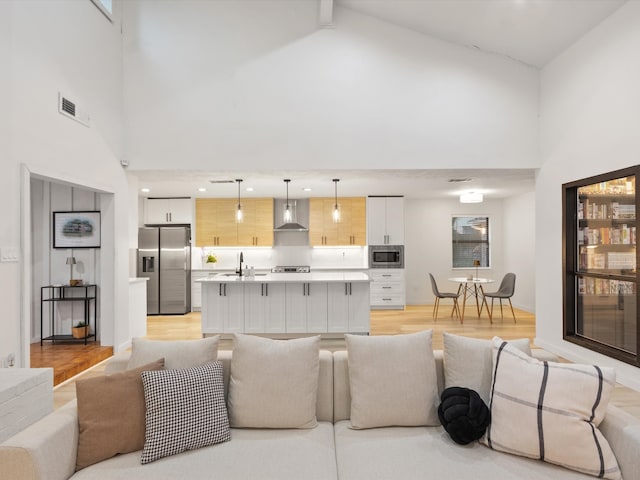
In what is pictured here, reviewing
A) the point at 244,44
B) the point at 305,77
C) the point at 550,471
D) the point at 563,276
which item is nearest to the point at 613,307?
the point at 563,276

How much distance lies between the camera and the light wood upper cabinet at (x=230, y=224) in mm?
8570

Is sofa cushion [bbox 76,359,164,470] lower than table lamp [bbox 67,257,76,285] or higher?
lower

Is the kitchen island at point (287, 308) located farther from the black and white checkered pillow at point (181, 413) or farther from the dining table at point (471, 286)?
the black and white checkered pillow at point (181, 413)

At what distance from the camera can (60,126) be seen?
3.95 m

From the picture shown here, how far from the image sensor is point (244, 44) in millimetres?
5289

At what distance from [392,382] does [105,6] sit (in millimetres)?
5446

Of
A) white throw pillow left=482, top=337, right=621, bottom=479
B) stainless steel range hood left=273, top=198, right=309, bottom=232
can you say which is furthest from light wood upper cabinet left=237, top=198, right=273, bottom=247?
white throw pillow left=482, top=337, right=621, bottom=479

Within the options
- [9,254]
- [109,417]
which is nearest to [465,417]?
[109,417]

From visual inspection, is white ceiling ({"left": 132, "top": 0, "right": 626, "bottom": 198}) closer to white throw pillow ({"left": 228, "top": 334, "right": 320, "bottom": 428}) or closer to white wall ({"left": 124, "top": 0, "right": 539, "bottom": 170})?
white wall ({"left": 124, "top": 0, "right": 539, "bottom": 170})

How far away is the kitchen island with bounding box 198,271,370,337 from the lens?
5.71 meters

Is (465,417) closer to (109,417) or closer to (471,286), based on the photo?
(109,417)

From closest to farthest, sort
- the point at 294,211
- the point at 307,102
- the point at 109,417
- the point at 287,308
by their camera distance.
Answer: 1. the point at 109,417
2. the point at 307,102
3. the point at 287,308
4. the point at 294,211

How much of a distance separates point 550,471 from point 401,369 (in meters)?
0.74

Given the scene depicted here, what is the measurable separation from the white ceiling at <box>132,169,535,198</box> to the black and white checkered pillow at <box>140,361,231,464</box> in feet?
12.4
